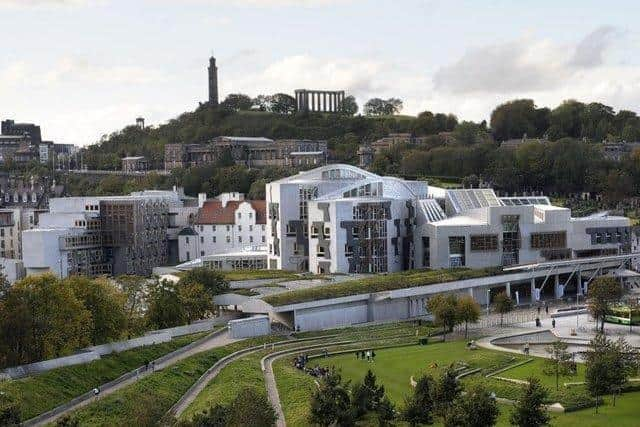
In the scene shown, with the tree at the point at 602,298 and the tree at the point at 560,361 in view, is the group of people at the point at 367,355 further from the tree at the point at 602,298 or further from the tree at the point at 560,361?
the tree at the point at 602,298

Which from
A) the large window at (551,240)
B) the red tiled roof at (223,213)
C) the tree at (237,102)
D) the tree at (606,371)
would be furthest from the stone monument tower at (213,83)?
the tree at (606,371)

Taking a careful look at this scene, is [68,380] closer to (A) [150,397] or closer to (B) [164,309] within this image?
(A) [150,397]

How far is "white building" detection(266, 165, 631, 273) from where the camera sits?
64.5 metres

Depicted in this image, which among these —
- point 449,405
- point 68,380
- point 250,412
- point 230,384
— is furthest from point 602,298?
point 250,412

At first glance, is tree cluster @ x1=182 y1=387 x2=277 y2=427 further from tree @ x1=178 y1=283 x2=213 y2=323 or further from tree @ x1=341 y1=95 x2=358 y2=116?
tree @ x1=341 y1=95 x2=358 y2=116

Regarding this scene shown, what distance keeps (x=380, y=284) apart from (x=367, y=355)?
13148 millimetres

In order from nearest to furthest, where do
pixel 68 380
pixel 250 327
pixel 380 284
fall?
pixel 68 380 < pixel 250 327 < pixel 380 284

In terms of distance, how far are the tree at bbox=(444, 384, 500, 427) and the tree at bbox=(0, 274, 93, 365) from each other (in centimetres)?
1450

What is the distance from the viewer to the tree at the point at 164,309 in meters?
45.3

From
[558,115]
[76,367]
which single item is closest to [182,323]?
[76,367]

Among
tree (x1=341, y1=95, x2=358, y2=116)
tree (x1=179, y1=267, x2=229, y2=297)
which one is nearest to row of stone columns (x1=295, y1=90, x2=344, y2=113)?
tree (x1=341, y1=95, x2=358, y2=116)

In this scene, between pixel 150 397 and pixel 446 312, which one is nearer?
pixel 150 397

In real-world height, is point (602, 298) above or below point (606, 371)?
above

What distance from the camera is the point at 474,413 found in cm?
2716
